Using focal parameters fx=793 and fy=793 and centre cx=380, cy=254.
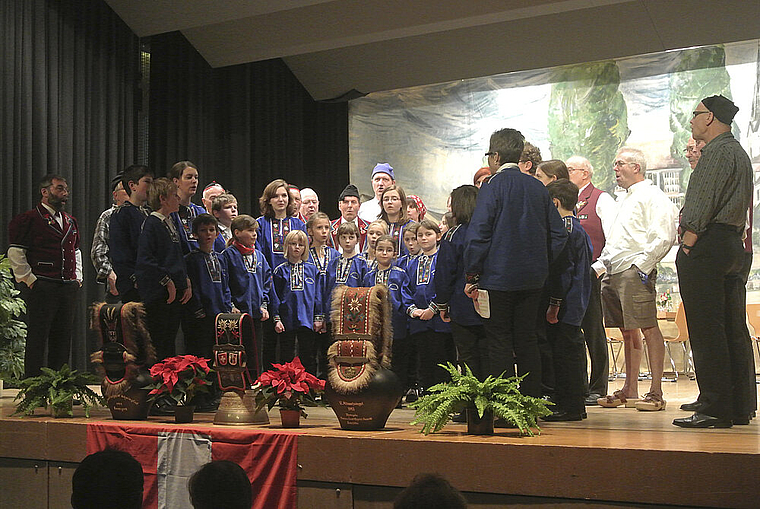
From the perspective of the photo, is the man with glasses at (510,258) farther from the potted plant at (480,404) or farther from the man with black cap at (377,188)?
the man with black cap at (377,188)

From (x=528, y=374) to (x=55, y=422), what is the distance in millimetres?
2469

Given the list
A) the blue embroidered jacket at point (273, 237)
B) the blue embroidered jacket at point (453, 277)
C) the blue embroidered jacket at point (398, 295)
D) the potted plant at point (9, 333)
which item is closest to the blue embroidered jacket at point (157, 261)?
the blue embroidered jacket at point (273, 237)

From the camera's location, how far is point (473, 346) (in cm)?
450

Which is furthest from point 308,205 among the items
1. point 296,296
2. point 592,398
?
point 592,398

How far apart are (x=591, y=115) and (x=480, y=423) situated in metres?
4.36

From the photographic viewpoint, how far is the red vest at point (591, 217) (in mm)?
5477

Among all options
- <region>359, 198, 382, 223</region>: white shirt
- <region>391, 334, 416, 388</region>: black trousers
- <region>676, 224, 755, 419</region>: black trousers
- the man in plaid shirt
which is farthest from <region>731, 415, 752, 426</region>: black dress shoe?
the man in plaid shirt

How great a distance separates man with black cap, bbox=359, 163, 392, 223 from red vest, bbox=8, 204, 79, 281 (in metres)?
2.42

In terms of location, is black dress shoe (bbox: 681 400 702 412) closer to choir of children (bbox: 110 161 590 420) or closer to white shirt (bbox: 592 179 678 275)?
choir of children (bbox: 110 161 590 420)

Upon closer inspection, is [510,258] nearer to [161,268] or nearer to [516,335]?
[516,335]

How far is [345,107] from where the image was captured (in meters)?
8.52

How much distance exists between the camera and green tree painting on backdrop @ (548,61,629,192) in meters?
6.59

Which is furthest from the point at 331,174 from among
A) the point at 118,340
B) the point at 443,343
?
the point at 118,340

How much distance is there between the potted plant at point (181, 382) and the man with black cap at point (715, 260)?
2.45m
